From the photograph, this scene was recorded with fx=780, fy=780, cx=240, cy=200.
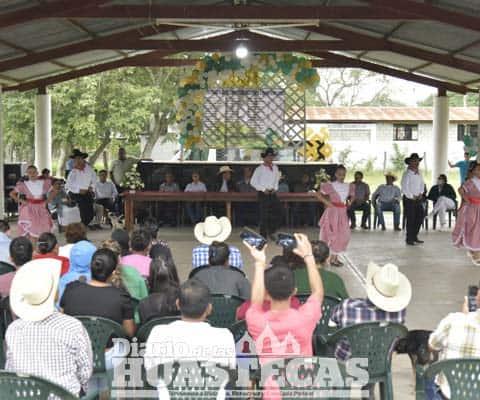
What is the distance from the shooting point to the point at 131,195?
1237 cm

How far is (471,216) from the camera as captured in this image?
9.83 metres

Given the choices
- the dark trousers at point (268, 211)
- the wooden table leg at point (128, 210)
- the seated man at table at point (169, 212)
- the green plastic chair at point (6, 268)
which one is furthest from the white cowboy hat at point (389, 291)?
the seated man at table at point (169, 212)

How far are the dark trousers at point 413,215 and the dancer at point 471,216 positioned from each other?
114 cm

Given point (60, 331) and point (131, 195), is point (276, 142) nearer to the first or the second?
point (131, 195)

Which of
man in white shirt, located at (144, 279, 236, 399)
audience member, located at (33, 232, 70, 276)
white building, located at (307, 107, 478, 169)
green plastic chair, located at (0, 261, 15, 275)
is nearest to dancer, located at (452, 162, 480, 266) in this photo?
audience member, located at (33, 232, 70, 276)

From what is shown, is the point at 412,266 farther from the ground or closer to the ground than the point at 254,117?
closer to the ground

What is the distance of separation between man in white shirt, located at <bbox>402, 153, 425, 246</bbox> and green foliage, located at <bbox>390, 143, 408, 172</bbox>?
17.3 meters

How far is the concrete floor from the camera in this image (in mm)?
6441

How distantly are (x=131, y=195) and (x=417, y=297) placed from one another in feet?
19.9

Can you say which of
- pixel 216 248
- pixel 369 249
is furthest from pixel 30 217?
pixel 216 248

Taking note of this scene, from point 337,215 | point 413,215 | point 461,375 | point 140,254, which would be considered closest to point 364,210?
point 413,215

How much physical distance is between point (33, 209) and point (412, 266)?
4771mm

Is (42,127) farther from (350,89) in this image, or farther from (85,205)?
(350,89)

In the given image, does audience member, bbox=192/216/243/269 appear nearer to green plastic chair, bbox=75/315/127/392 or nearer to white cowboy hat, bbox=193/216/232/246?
white cowboy hat, bbox=193/216/232/246
